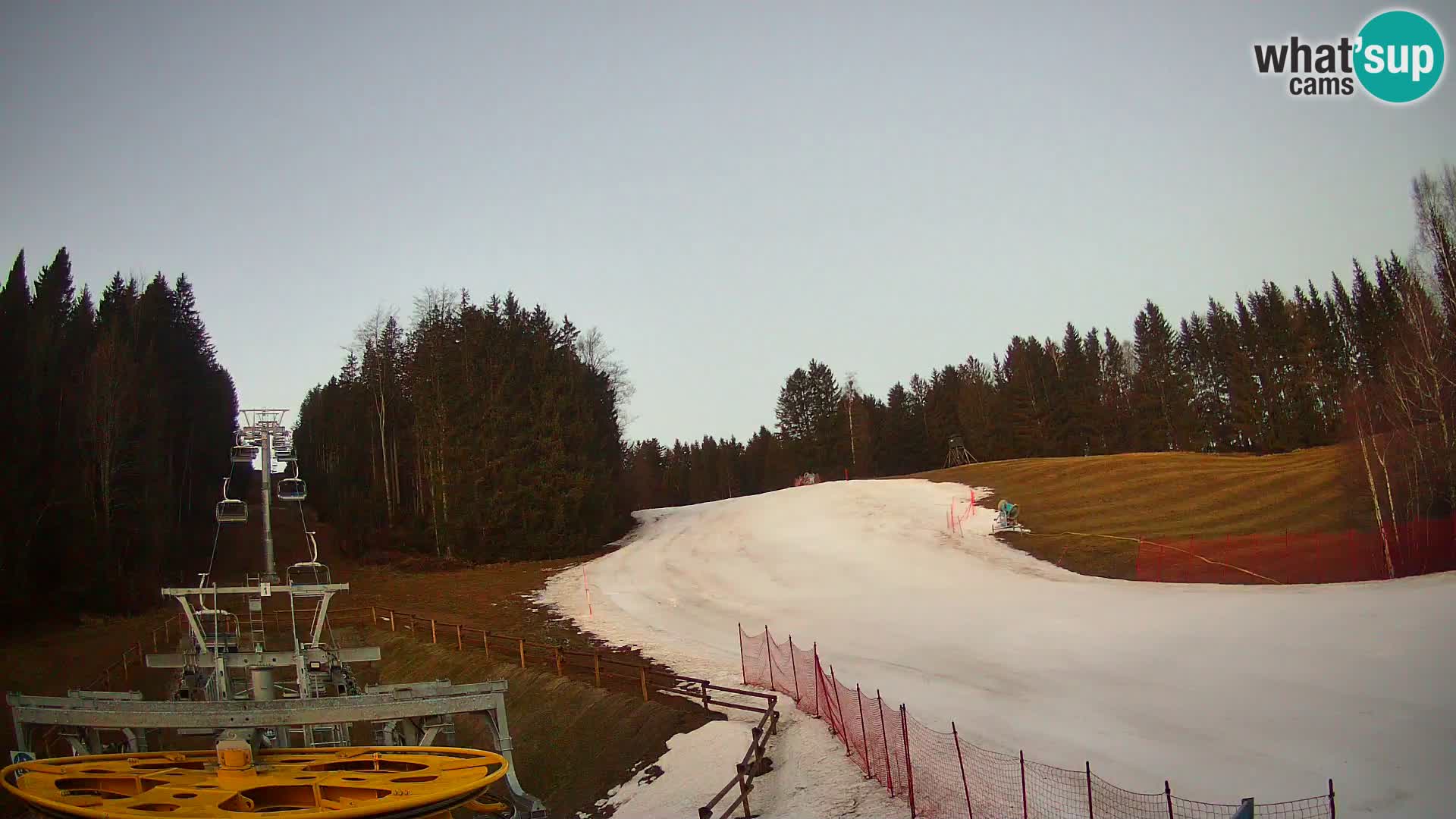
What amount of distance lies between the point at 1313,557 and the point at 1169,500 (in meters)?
12.8

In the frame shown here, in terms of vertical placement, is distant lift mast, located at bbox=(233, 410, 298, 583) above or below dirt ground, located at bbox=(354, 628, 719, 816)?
A: above

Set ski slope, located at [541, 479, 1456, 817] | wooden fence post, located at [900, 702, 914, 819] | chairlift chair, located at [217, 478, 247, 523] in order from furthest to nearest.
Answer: chairlift chair, located at [217, 478, 247, 523] → ski slope, located at [541, 479, 1456, 817] → wooden fence post, located at [900, 702, 914, 819]

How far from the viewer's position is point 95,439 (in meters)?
40.0

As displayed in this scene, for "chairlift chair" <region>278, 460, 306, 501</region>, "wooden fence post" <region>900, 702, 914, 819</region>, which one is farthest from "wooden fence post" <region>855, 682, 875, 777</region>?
"chairlift chair" <region>278, 460, 306, 501</region>

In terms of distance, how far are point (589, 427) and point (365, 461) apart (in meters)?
28.0

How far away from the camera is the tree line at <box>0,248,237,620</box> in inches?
1433

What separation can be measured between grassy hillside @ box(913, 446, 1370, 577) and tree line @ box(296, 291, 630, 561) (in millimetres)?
25774

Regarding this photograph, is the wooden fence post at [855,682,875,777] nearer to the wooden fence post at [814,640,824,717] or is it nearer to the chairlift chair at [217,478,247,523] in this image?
the wooden fence post at [814,640,824,717]

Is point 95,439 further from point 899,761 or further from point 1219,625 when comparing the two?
point 1219,625

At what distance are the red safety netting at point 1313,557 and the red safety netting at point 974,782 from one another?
1922 centimetres

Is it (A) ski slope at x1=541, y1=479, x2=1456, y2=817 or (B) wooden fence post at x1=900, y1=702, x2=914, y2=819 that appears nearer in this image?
(B) wooden fence post at x1=900, y1=702, x2=914, y2=819

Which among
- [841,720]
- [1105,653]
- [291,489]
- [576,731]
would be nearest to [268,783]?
[291,489]

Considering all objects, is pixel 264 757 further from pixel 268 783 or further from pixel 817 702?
pixel 817 702

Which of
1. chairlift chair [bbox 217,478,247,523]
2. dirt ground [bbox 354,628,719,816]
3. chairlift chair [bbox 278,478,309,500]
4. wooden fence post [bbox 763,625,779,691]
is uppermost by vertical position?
chairlift chair [bbox 278,478,309,500]
